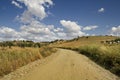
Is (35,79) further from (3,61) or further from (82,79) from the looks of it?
(3,61)

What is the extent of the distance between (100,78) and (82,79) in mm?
1126

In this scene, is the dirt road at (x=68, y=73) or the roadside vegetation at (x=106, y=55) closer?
the dirt road at (x=68, y=73)

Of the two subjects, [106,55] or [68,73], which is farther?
[106,55]

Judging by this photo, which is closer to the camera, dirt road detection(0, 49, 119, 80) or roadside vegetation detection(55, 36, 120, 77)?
dirt road detection(0, 49, 119, 80)

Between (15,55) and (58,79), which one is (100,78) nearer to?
(58,79)

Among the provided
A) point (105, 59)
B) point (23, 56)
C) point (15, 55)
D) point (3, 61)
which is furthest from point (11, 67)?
point (105, 59)

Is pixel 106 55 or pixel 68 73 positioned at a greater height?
pixel 106 55

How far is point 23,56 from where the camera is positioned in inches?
730

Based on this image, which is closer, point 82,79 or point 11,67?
point 82,79

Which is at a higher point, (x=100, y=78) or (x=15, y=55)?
(x=15, y=55)

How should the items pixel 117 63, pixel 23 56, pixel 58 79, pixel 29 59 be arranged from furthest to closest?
pixel 29 59 < pixel 23 56 < pixel 117 63 < pixel 58 79

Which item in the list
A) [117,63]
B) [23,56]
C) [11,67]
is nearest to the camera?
[11,67]

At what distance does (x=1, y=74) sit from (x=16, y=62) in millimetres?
3398

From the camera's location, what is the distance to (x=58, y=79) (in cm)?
1073
